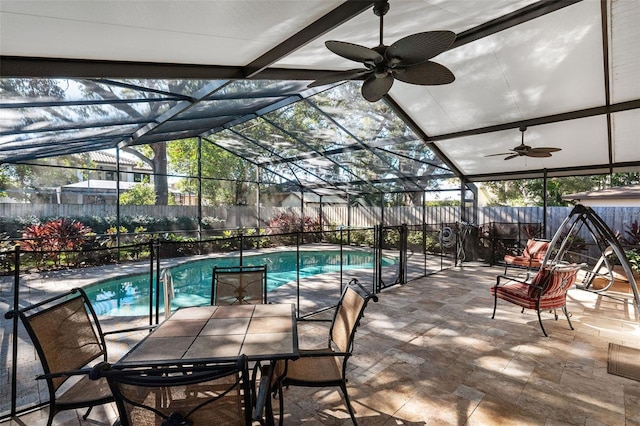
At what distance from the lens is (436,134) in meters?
7.14

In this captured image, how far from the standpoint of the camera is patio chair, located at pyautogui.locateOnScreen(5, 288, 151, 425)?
1656mm

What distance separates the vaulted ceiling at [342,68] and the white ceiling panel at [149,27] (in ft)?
0.05

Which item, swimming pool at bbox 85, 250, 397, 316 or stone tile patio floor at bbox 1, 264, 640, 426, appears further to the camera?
swimming pool at bbox 85, 250, 397, 316

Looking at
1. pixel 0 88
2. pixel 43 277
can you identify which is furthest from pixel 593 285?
pixel 43 277

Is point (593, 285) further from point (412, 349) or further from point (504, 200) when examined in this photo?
point (504, 200)

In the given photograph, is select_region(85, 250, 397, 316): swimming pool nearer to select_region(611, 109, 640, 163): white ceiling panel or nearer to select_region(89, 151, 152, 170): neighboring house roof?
select_region(89, 151, 152, 170): neighboring house roof

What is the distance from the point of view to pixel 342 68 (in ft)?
15.4

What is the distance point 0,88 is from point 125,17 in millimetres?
2634

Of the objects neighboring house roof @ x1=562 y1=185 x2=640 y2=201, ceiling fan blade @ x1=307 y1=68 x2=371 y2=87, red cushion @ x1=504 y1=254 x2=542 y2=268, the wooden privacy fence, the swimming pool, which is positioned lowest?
the swimming pool

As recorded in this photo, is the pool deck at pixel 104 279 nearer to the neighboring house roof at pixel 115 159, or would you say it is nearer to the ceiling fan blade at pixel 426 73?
the ceiling fan blade at pixel 426 73

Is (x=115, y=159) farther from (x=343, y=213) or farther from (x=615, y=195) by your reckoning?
(x=615, y=195)

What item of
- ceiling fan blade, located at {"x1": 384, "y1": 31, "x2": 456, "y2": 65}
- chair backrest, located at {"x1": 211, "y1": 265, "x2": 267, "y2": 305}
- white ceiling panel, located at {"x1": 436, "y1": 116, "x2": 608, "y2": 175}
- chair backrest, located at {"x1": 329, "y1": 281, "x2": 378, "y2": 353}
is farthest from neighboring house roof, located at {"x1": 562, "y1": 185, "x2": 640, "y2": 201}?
chair backrest, located at {"x1": 211, "y1": 265, "x2": 267, "y2": 305}

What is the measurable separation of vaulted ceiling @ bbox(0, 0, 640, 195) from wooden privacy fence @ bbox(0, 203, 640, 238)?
170cm

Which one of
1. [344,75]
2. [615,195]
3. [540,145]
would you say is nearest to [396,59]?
[344,75]
